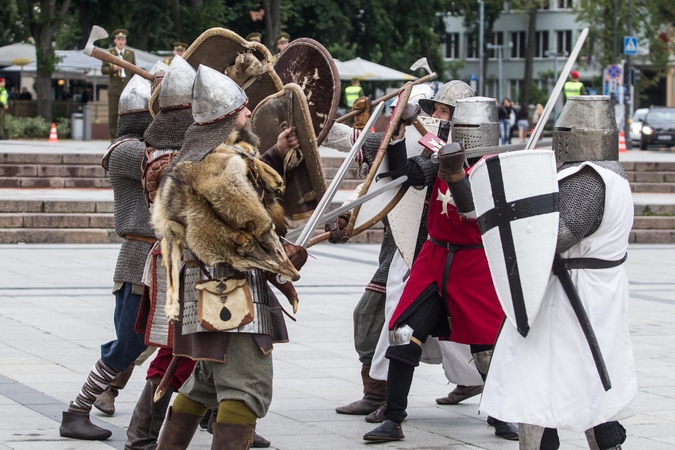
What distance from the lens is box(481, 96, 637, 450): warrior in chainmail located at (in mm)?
4020

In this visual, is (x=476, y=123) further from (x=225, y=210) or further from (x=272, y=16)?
(x=272, y=16)

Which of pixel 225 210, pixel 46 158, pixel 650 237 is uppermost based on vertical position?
pixel 225 210

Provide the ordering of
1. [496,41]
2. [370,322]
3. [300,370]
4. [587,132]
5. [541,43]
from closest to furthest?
1. [587,132]
2. [370,322]
3. [300,370]
4. [541,43]
5. [496,41]

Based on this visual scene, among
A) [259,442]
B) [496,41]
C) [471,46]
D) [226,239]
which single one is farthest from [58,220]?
[496,41]

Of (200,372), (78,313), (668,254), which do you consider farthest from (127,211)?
(668,254)

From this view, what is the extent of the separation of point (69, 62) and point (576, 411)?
26016 mm

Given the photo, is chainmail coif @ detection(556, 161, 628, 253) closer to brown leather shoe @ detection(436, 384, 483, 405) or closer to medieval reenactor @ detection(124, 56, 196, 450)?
medieval reenactor @ detection(124, 56, 196, 450)

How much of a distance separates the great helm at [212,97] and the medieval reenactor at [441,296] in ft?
4.04

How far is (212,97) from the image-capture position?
401cm

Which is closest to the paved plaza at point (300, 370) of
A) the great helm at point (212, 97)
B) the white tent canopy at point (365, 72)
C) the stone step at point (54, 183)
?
the great helm at point (212, 97)

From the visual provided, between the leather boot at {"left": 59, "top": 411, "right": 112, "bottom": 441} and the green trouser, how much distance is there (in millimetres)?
1392

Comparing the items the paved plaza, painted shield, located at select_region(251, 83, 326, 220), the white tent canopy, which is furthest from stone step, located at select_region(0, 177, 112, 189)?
the white tent canopy

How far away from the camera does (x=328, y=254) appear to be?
12.6 m

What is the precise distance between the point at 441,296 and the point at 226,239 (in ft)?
4.91
